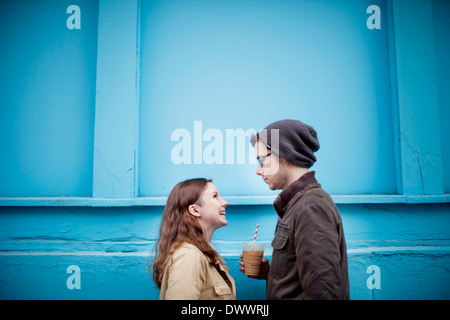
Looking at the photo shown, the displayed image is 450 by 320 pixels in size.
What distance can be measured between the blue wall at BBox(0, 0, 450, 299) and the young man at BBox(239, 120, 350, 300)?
123 centimetres

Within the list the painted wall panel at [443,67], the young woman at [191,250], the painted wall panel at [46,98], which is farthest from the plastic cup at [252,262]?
the painted wall panel at [443,67]

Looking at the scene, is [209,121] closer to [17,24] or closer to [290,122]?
[290,122]

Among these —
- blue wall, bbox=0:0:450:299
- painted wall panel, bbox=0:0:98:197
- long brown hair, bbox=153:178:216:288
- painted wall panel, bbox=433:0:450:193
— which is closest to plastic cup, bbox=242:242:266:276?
long brown hair, bbox=153:178:216:288

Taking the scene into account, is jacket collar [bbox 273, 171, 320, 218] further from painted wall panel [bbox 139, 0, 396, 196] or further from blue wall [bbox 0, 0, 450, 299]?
painted wall panel [bbox 139, 0, 396, 196]

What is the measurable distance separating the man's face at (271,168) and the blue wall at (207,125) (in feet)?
3.80

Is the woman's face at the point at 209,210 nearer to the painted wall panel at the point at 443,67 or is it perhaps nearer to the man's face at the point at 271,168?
the man's face at the point at 271,168

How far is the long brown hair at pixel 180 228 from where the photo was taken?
1.90 metres

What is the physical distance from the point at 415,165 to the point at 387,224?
2.38 ft

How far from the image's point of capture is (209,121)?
3285 mm

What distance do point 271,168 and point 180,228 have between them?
75cm

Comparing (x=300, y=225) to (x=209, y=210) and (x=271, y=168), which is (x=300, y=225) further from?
(x=209, y=210)

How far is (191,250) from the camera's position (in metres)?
1.76

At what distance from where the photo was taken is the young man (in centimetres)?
137
